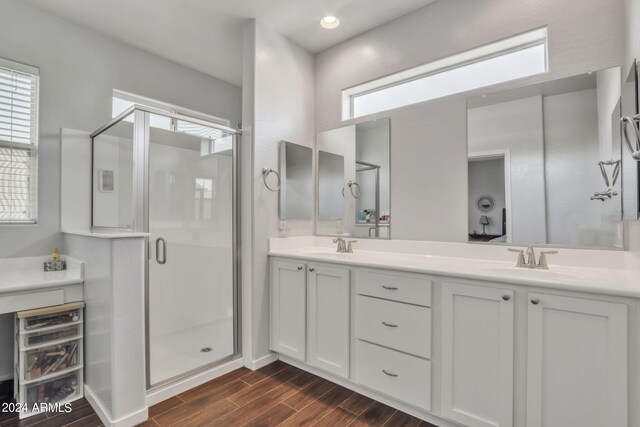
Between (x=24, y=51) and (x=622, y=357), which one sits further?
(x=24, y=51)

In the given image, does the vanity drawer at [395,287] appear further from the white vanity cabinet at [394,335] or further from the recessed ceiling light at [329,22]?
the recessed ceiling light at [329,22]

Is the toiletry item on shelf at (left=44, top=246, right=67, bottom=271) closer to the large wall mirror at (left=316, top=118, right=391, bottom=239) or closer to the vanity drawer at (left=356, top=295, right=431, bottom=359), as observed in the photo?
the large wall mirror at (left=316, top=118, right=391, bottom=239)

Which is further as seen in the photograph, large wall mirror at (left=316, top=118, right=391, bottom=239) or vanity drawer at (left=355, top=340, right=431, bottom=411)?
large wall mirror at (left=316, top=118, right=391, bottom=239)

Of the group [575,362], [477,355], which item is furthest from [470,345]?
[575,362]

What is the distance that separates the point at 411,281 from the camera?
1.85 metres

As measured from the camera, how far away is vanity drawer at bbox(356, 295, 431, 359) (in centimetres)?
180

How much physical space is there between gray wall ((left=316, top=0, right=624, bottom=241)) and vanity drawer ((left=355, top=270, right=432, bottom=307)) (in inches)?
24.6

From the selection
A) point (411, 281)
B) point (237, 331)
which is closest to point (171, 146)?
point (237, 331)

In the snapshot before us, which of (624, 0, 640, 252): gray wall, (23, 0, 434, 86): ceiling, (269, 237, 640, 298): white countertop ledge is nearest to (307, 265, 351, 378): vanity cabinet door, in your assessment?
(269, 237, 640, 298): white countertop ledge

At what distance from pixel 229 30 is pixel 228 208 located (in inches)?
62.1

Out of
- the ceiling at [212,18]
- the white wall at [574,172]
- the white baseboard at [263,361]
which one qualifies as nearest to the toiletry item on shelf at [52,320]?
the white baseboard at [263,361]

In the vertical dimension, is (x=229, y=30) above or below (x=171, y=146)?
above

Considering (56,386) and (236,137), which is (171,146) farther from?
(56,386)

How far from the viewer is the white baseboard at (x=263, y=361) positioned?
251 cm
